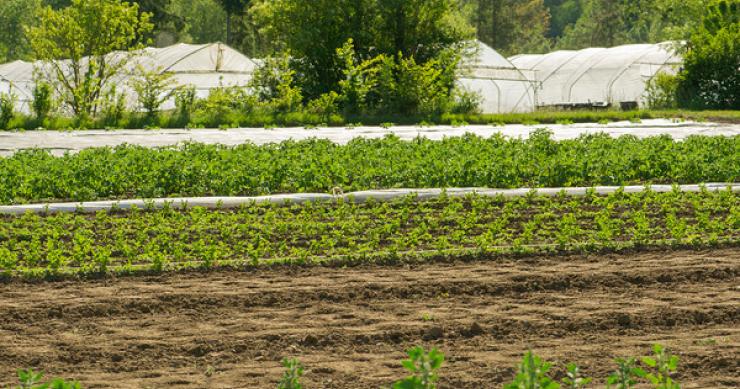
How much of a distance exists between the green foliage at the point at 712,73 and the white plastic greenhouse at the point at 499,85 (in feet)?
14.9

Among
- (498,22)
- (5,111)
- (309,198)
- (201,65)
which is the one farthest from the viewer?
(498,22)

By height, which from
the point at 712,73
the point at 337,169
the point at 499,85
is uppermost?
the point at 712,73

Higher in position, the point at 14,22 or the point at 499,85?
the point at 14,22

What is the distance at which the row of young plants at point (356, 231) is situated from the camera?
8.40 metres

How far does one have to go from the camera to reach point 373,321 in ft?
21.7

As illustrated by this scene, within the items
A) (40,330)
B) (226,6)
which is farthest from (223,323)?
(226,6)

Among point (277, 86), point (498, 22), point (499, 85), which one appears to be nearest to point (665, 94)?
point (499, 85)

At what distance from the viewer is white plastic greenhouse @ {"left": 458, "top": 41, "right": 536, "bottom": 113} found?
95.3ft

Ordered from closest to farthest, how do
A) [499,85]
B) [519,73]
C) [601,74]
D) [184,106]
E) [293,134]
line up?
1. [293,134]
2. [184,106]
3. [499,85]
4. [519,73]
5. [601,74]

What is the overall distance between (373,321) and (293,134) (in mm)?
11780

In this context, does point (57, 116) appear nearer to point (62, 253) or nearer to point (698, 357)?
point (62, 253)

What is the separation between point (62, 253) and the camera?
868cm

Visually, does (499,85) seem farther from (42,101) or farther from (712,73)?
(42,101)

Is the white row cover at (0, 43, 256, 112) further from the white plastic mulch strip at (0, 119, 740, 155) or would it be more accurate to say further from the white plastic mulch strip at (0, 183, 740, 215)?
the white plastic mulch strip at (0, 183, 740, 215)
